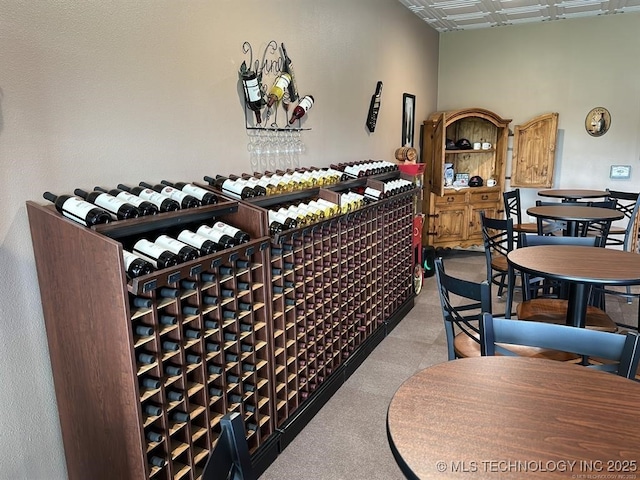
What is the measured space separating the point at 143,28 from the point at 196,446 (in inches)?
70.7

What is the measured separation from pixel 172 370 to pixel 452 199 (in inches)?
194

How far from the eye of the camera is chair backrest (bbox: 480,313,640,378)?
1489 millimetres

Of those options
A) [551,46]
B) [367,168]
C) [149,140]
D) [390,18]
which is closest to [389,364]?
[367,168]

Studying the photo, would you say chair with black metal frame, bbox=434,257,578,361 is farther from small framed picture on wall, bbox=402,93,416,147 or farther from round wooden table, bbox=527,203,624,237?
small framed picture on wall, bbox=402,93,416,147

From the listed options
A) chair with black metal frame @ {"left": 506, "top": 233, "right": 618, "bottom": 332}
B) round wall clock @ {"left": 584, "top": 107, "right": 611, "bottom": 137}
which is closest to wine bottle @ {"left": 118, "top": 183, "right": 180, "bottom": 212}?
chair with black metal frame @ {"left": 506, "top": 233, "right": 618, "bottom": 332}

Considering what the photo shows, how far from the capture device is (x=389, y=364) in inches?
135

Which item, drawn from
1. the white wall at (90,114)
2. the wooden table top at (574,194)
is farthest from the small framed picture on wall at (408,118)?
the white wall at (90,114)

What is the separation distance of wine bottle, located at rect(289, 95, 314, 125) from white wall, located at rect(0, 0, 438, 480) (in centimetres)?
35

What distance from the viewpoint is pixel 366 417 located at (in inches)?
109

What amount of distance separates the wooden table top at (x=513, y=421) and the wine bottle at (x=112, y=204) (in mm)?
1127

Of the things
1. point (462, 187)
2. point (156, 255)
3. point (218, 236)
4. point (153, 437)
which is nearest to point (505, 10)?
point (462, 187)

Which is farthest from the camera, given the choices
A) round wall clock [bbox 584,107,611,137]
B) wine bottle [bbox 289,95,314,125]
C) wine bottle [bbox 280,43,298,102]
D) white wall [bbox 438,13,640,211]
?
round wall clock [bbox 584,107,611,137]

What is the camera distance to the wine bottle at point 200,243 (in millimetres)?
1856

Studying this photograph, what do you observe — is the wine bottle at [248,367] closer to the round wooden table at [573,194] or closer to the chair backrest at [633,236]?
the chair backrest at [633,236]
